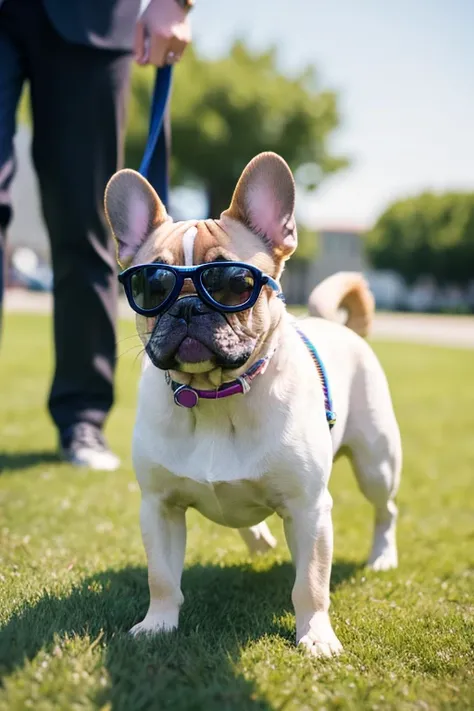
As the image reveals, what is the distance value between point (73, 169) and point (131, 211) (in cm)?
205

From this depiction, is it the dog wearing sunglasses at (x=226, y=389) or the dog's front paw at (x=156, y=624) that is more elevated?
the dog wearing sunglasses at (x=226, y=389)

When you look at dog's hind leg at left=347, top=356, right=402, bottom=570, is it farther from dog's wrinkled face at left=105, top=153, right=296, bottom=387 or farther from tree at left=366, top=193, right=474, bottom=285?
tree at left=366, top=193, right=474, bottom=285

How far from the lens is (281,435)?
251 centimetres

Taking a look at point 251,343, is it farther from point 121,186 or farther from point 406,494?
point 406,494

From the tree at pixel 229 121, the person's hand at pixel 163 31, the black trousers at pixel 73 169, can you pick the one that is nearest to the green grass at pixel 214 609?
the black trousers at pixel 73 169

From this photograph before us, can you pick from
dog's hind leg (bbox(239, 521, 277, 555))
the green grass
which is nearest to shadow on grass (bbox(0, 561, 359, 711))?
the green grass

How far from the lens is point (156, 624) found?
2.50 m

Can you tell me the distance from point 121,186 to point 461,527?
113 inches

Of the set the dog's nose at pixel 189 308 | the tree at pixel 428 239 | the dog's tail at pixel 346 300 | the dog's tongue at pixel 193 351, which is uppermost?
the dog's nose at pixel 189 308

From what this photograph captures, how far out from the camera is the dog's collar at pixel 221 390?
98.4 inches

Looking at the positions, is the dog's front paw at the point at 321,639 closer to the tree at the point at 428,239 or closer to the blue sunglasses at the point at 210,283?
the blue sunglasses at the point at 210,283

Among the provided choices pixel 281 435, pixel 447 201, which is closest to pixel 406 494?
pixel 281 435

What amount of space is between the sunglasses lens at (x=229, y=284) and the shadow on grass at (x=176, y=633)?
3.34 feet

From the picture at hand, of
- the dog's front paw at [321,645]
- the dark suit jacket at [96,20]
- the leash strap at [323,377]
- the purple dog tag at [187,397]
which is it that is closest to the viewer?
the dog's front paw at [321,645]
